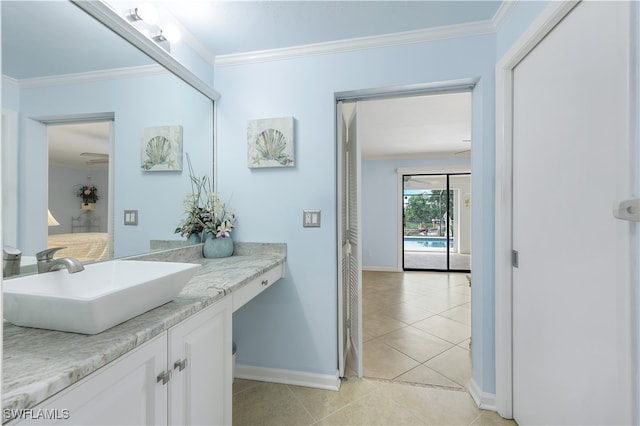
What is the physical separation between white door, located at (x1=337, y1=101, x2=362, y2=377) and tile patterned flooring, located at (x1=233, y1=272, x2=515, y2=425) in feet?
0.69

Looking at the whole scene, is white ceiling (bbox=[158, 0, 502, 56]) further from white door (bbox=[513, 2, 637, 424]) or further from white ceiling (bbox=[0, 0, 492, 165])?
white door (bbox=[513, 2, 637, 424])

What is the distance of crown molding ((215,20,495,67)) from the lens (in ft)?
5.64

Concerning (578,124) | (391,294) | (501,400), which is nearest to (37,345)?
(578,124)

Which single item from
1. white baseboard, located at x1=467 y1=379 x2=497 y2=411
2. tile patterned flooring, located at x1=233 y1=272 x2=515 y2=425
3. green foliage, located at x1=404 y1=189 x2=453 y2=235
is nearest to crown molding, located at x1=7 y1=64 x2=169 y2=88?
tile patterned flooring, located at x1=233 y1=272 x2=515 y2=425

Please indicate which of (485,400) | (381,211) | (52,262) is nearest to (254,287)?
(52,262)

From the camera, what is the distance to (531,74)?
143cm

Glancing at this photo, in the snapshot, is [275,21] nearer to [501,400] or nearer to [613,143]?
[613,143]

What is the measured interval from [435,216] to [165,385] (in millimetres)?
5700

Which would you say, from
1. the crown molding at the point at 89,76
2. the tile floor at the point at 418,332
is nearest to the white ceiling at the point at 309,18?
the crown molding at the point at 89,76

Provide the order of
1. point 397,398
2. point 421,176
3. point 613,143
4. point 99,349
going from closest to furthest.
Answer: point 99,349 → point 613,143 → point 397,398 → point 421,176

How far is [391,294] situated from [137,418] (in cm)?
368

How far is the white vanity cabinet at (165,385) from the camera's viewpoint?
69cm

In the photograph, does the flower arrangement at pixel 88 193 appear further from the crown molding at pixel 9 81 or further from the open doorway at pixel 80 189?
the crown molding at pixel 9 81

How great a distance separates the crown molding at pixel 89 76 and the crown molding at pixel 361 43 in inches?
21.7
